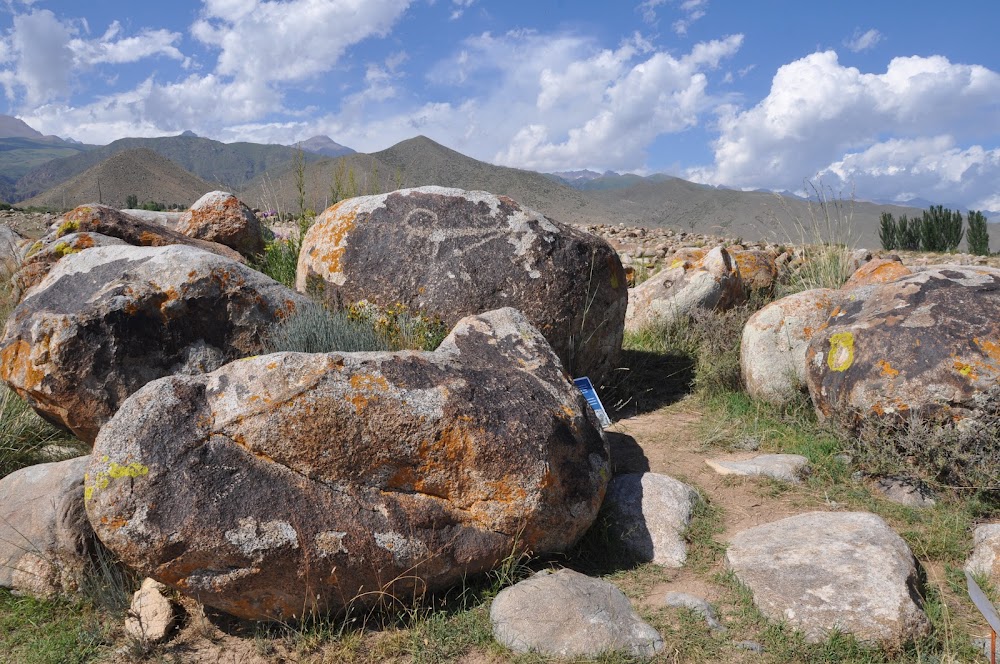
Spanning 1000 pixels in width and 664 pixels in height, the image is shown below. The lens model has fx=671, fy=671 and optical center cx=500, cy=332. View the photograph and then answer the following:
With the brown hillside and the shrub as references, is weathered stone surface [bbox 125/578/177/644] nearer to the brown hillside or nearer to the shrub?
the shrub

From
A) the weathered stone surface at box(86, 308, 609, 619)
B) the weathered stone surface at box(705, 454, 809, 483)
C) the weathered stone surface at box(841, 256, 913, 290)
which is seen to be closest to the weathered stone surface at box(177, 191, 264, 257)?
the weathered stone surface at box(86, 308, 609, 619)

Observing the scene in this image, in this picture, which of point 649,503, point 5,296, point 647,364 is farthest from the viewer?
point 5,296

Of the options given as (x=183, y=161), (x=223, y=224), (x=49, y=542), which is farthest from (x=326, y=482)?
(x=183, y=161)

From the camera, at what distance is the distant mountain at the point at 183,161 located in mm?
120812

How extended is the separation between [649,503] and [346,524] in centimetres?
185

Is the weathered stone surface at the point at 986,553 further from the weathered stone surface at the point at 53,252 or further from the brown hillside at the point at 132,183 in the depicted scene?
the brown hillside at the point at 132,183

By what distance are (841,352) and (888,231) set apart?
22474 millimetres

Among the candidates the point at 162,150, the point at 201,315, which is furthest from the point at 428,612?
the point at 162,150

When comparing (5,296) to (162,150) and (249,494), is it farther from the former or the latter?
(162,150)

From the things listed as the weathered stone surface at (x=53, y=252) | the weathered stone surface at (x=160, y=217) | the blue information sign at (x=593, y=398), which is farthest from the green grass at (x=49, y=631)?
the weathered stone surface at (x=160, y=217)

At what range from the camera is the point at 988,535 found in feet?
11.8

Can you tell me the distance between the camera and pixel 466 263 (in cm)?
539

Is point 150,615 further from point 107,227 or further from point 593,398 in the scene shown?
point 107,227

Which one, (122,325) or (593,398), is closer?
(122,325)
